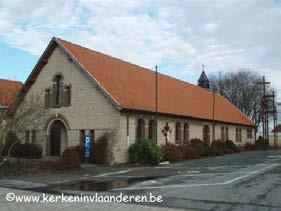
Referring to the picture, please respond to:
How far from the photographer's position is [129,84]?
37219mm

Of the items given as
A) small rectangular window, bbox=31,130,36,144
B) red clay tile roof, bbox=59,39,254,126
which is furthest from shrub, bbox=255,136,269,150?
small rectangular window, bbox=31,130,36,144

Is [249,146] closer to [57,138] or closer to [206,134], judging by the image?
[206,134]

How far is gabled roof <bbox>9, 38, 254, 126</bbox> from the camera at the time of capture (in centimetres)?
3341

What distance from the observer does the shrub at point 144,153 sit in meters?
31.8

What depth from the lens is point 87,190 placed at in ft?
57.6

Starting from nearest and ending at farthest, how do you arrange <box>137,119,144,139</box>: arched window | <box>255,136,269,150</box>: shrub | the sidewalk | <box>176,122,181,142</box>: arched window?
the sidewalk, <box>137,119,144,139</box>: arched window, <box>176,122,181,142</box>: arched window, <box>255,136,269,150</box>: shrub

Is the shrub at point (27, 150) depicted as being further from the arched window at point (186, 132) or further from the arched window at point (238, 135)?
the arched window at point (238, 135)


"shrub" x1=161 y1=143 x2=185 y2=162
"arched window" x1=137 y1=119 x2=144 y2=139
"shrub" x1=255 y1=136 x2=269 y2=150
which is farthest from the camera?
"shrub" x1=255 y1=136 x2=269 y2=150

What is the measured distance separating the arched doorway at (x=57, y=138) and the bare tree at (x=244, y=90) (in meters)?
49.7

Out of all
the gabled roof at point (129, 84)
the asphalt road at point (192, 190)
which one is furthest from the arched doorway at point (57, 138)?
the asphalt road at point (192, 190)

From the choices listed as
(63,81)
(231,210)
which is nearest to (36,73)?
(63,81)

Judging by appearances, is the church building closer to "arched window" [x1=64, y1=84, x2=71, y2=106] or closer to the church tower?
"arched window" [x1=64, y1=84, x2=71, y2=106]

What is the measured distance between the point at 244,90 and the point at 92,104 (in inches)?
2173

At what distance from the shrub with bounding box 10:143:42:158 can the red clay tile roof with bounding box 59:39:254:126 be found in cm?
734
